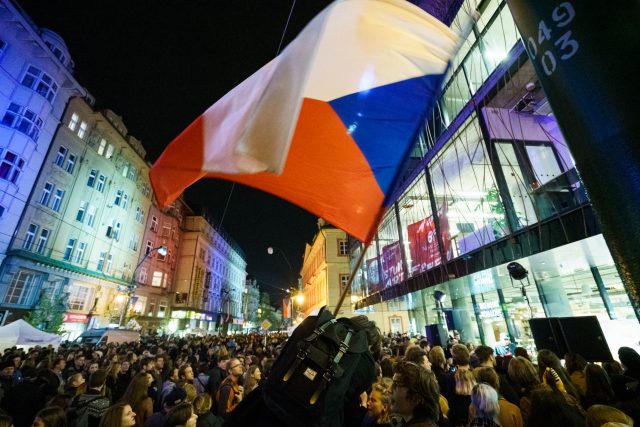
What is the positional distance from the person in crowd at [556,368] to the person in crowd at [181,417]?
4.99m

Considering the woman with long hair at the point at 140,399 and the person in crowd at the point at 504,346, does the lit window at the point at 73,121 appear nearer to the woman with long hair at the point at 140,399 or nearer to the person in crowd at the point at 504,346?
the woman with long hair at the point at 140,399

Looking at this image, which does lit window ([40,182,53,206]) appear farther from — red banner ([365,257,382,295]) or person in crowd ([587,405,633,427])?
person in crowd ([587,405,633,427])

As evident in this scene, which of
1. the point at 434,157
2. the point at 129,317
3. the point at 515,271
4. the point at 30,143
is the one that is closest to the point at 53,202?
the point at 30,143

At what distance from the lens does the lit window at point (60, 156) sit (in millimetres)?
25066

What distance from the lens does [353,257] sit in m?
32.6

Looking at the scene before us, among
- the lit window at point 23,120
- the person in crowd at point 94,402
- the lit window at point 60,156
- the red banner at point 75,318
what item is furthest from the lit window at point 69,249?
the person in crowd at point 94,402

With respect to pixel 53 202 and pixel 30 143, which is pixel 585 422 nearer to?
pixel 30 143

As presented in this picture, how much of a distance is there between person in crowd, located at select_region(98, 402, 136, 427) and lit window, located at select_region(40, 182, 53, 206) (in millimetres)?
27575

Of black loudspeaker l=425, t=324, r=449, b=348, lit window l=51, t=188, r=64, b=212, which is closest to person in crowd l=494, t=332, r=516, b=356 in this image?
black loudspeaker l=425, t=324, r=449, b=348

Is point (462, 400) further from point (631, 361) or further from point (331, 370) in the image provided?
point (331, 370)

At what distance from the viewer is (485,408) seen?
3.23m

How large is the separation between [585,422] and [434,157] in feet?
41.6

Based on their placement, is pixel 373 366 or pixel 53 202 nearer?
pixel 373 366

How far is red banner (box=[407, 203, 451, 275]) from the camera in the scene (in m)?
13.2
